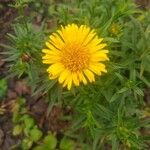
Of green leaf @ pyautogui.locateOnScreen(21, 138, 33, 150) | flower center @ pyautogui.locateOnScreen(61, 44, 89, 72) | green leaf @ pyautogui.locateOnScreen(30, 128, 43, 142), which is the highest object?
flower center @ pyautogui.locateOnScreen(61, 44, 89, 72)

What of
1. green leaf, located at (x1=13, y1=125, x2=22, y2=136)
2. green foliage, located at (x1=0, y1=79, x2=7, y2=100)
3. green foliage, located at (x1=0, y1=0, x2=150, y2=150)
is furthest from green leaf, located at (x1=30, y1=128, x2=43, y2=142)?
green foliage, located at (x1=0, y1=79, x2=7, y2=100)

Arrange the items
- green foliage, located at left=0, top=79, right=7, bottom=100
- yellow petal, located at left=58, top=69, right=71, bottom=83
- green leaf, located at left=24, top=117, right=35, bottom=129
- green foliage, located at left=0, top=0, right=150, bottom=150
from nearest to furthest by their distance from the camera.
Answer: yellow petal, located at left=58, top=69, right=71, bottom=83, green foliage, located at left=0, top=0, right=150, bottom=150, green leaf, located at left=24, top=117, right=35, bottom=129, green foliage, located at left=0, top=79, right=7, bottom=100

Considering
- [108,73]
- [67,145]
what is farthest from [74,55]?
[67,145]

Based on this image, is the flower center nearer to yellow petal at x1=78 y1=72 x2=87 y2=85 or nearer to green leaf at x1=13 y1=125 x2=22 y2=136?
yellow petal at x1=78 y1=72 x2=87 y2=85

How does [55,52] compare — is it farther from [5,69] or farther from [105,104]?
[5,69]

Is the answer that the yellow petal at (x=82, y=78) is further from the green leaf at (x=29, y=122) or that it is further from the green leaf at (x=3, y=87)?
the green leaf at (x=3, y=87)

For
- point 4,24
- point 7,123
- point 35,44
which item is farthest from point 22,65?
point 4,24

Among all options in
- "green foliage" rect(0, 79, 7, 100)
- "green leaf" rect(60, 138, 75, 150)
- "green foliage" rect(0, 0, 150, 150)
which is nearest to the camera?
"green foliage" rect(0, 0, 150, 150)

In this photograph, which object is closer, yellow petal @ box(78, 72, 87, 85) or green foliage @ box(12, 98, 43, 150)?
yellow petal @ box(78, 72, 87, 85)
